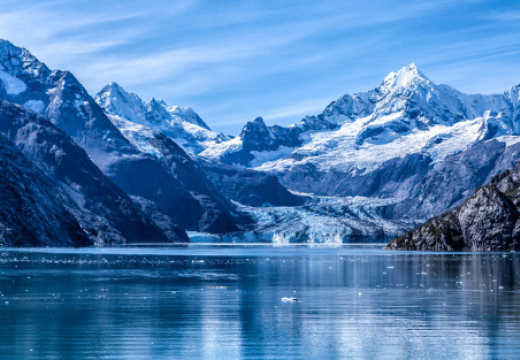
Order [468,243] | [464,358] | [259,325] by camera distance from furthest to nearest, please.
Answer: [468,243]
[259,325]
[464,358]

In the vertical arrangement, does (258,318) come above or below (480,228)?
below

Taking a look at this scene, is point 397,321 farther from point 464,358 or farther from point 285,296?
point 285,296

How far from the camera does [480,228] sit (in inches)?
6909

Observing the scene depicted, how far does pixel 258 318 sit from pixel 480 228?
14184 cm

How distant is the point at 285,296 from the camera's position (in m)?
56.7

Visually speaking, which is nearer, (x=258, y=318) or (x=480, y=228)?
(x=258, y=318)

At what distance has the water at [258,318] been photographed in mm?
33531

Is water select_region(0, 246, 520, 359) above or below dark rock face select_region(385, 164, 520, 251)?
below

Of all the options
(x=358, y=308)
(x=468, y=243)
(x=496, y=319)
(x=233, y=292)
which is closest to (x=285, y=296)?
(x=233, y=292)

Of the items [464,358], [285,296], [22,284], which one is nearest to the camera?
[464,358]

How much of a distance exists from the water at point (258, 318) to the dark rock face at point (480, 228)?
105808mm

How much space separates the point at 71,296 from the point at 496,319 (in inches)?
1185

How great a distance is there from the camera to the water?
33531mm

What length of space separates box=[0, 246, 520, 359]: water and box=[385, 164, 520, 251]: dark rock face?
106m
